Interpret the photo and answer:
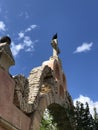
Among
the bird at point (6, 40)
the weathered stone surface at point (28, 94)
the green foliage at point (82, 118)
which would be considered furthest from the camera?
the green foliage at point (82, 118)

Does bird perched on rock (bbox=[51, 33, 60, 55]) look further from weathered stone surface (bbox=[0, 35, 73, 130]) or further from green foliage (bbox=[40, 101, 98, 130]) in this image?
green foliage (bbox=[40, 101, 98, 130])

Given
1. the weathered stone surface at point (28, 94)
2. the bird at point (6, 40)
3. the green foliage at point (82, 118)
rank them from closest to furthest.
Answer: the weathered stone surface at point (28, 94) < the bird at point (6, 40) < the green foliage at point (82, 118)

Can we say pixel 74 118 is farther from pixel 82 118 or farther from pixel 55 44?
pixel 55 44

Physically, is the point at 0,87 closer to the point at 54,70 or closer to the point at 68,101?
the point at 54,70

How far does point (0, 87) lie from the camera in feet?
23.8

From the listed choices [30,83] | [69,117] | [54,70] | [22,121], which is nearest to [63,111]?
[69,117]

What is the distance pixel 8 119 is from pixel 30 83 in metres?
2.28

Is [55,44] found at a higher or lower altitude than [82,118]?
higher

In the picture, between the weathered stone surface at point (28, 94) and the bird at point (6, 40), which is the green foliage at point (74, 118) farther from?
the bird at point (6, 40)

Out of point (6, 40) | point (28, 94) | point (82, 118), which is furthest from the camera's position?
point (82, 118)

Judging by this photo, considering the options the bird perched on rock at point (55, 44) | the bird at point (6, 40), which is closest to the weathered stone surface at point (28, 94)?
the bird at point (6, 40)

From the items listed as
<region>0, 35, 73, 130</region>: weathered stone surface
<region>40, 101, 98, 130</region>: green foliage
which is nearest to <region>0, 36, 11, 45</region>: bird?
<region>0, 35, 73, 130</region>: weathered stone surface

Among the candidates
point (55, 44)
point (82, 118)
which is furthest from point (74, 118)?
point (55, 44)

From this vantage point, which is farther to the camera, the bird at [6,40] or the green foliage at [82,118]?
the green foliage at [82,118]
